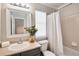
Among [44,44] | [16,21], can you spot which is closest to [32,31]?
[16,21]

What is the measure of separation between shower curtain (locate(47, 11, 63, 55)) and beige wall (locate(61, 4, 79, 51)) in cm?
33

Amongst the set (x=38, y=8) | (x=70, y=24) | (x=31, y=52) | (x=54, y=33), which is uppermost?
(x=38, y=8)

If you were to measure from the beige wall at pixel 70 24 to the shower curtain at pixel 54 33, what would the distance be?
332 mm

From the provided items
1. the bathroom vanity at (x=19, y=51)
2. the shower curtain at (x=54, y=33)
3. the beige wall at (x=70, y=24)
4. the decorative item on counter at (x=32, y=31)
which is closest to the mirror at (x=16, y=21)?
the decorative item on counter at (x=32, y=31)

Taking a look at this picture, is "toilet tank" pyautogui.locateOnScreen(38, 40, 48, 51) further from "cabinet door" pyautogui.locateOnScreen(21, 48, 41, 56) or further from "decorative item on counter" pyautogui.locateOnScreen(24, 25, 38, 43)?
"cabinet door" pyautogui.locateOnScreen(21, 48, 41, 56)

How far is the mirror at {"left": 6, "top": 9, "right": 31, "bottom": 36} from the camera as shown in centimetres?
153

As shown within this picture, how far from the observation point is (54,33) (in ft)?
6.68

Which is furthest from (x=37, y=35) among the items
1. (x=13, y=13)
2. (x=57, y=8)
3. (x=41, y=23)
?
(x=57, y=8)

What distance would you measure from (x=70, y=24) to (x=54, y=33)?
495 millimetres

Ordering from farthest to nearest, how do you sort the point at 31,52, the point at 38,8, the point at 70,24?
1. the point at 70,24
2. the point at 38,8
3. the point at 31,52

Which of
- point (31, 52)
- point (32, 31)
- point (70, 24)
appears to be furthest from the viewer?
point (70, 24)

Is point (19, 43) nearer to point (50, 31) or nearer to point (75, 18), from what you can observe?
A: point (50, 31)

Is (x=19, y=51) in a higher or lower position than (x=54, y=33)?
lower

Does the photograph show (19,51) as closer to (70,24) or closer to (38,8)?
(38,8)
